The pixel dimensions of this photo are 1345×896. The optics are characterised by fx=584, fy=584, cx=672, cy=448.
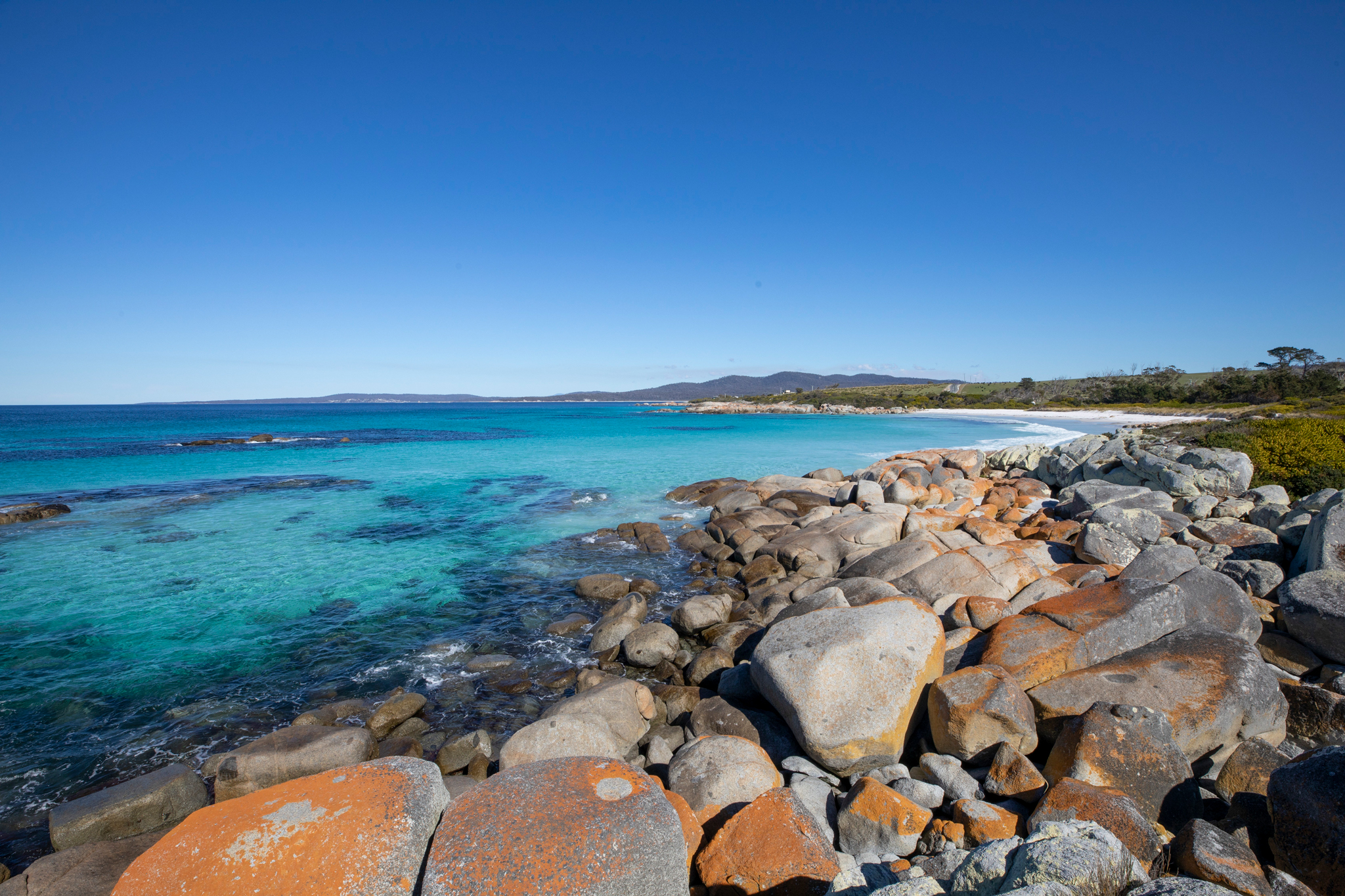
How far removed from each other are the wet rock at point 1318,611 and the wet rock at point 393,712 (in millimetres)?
12725

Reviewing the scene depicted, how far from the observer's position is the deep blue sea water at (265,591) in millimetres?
8992

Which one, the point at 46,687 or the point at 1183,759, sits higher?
the point at 1183,759

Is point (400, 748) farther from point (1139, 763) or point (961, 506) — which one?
point (961, 506)

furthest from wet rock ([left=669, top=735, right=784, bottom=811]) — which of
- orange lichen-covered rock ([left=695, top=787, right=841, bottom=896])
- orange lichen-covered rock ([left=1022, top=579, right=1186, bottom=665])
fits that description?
orange lichen-covered rock ([left=1022, top=579, right=1186, bottom=665])

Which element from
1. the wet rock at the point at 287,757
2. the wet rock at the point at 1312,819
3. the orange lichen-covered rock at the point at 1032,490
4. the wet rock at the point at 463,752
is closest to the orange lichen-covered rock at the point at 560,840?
the wet rock at the point at 463,752

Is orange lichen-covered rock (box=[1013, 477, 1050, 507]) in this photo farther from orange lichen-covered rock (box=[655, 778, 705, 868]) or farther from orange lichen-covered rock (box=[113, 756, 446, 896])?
→ orange lichen-covered rock (box=[113, 756, 446, 896])

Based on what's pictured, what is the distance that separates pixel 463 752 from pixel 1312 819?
27.4 feet

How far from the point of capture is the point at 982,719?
614cm

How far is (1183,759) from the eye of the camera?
5320 mm

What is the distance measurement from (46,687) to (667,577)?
1200cm

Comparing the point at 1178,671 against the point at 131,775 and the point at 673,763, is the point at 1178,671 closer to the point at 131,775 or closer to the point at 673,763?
the point at 673,763

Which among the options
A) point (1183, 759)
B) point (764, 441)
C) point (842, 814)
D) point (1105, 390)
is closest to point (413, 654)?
point (842, 814)

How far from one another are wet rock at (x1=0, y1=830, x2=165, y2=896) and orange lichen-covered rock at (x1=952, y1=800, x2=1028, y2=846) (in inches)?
273

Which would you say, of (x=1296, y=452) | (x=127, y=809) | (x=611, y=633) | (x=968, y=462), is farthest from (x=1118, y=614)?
(x=968, y=462)
